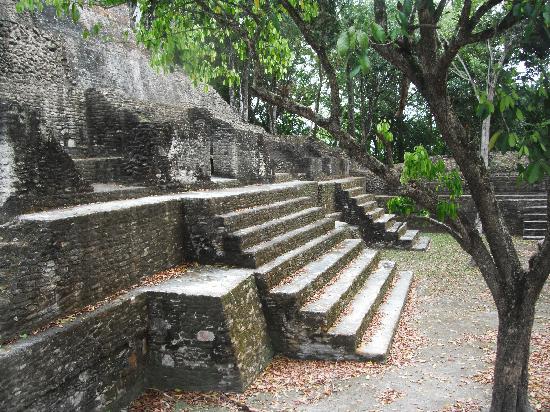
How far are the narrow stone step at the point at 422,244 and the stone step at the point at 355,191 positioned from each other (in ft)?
7.58

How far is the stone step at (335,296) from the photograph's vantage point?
6.24 meters

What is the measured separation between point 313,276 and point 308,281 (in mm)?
312

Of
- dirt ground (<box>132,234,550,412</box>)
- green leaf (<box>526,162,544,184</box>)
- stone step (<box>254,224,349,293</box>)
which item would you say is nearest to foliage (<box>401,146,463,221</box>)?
green leaf (<box>526,162,544,184</box>)

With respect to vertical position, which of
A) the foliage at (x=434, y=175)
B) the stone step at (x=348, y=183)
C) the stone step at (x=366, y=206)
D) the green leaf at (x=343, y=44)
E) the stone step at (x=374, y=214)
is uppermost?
the green leaf at (x=343, y=44)

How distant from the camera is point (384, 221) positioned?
47.9ft

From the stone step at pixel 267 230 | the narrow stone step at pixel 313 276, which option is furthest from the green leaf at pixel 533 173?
the stone step at pixel 267 230

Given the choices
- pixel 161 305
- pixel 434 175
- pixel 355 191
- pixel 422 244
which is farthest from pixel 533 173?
pixel 355 191

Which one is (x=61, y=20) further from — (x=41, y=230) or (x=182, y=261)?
(x=41, y=230)

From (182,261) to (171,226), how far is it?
56 cm

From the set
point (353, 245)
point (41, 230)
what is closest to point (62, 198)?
point (41, 230)

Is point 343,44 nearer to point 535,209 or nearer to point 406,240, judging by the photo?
point 406,240

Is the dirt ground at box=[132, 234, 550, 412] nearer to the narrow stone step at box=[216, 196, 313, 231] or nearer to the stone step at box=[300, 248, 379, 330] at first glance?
the stone step at box=[300, 248, 379, 330]

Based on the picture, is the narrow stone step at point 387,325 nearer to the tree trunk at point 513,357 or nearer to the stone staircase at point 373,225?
the tree trunk at point 513,357

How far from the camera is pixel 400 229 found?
14.6 m
